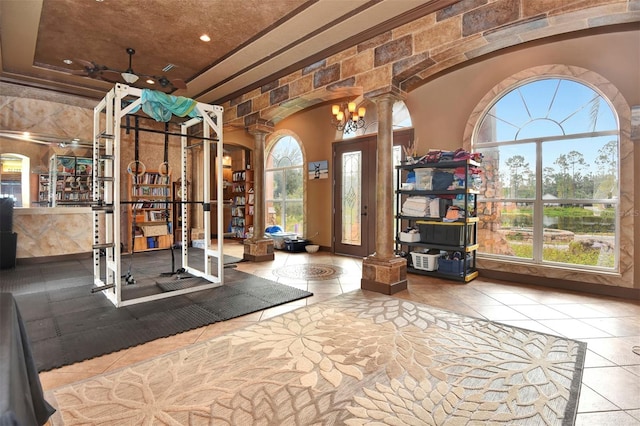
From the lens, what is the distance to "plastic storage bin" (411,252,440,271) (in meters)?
4.82

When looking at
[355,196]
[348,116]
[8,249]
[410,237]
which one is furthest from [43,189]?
[410,237]

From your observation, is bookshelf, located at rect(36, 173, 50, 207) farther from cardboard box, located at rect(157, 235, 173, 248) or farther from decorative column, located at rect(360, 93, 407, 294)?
decorative column, located at rect(360, 93, 407, 294)

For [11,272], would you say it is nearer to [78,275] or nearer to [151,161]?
[78,275]

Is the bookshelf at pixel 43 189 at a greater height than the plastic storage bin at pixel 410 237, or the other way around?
the bookshelf at pixel 43 189

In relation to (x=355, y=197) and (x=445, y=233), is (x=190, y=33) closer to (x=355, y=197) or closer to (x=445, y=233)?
(x=355, y=197)

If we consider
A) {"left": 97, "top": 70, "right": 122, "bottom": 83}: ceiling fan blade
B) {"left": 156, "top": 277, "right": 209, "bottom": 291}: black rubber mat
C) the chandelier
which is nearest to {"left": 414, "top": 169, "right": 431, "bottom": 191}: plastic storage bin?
the chandelier

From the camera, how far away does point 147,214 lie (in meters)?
7.28

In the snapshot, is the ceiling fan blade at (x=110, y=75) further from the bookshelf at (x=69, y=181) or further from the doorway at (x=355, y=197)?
the doorway at (x=355, y=197)

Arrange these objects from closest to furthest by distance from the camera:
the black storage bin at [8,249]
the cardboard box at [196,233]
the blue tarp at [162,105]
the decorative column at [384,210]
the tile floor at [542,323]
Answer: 1. the tile floor at [542,323]
2. the blue tarp at [162,105]
3. the decorative column at [384,210]
4. the black storage bin at [8,249]
5. the cardboard box at [196,233]

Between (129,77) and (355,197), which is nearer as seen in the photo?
(129,77)

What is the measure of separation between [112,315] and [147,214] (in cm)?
473

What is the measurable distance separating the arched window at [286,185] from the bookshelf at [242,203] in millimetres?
737

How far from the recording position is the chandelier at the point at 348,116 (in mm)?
5547

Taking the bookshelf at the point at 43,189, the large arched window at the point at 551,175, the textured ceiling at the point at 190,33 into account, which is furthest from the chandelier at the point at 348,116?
the bookshelf at the point at 43,189
